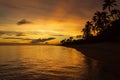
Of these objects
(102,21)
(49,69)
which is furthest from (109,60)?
(102,21)

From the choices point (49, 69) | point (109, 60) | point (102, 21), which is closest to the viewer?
point (49, 69)

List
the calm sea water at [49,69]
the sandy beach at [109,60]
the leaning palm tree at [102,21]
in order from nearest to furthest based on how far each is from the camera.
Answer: the calm sea water at [49,69] < the sandy beach at [109,60] < the leaning palm tree at [102,21]

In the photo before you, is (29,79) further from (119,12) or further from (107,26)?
(107,26)

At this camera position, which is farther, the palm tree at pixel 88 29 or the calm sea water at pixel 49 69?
the palm tree at pixel 88 29

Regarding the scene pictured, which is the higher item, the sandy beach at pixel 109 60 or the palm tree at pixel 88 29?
the palm tree at pixel 88 29

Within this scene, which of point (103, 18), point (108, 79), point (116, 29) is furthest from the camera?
point (103, 18)

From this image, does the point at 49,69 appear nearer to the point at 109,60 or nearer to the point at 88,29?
the point at 109,60

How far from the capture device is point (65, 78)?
15.7m

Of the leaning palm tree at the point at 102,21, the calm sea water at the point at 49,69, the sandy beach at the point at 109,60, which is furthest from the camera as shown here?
the leaning palm tree at the point at 102,21

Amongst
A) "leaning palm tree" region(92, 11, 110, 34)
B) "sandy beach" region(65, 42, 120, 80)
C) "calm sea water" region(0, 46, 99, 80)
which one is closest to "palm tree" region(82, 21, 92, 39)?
"leaning palm tree" region(92, 11, 110, 34)

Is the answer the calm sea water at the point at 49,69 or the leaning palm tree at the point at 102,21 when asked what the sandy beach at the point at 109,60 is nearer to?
the calm sea water at the point at 49,69

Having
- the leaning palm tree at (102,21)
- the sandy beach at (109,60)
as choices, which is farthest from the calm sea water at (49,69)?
the leaning palm tree at (102,21)

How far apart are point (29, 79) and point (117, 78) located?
6796 mm

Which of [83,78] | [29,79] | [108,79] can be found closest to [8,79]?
[29,79]
